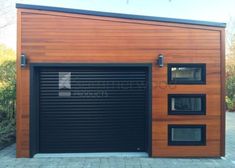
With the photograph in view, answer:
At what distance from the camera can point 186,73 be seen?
8281 mm

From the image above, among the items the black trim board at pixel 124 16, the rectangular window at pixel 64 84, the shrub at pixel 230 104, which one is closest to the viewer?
the black trim board at pixel 124 16

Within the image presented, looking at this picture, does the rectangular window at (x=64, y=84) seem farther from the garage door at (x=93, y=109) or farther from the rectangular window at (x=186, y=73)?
the rectangular window at (x=186, y=73)

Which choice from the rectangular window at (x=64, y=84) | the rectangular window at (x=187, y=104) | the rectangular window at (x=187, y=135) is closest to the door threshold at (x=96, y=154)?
the rectangular window at (x=187, y=135)

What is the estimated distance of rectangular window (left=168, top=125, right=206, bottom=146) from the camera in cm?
823

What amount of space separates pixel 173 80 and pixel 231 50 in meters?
19.3

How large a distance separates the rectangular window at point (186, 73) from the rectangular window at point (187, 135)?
3.75 feet

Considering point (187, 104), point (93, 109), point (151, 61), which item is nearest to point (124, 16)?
point (151, 61)

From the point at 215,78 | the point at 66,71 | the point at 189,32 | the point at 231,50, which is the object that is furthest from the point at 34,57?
the point at 231,50

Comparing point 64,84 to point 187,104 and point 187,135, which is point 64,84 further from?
point 187,135

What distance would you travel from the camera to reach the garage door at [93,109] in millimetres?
8492

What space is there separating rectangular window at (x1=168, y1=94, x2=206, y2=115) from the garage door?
0.71 metres

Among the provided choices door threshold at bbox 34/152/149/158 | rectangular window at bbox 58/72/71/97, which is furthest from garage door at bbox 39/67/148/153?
door threshold at bbox 34/152/149/158

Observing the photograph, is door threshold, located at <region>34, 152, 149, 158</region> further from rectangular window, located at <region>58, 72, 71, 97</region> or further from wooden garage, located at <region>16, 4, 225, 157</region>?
rectangular window, located at <region>58, 72, 71, 97</region>

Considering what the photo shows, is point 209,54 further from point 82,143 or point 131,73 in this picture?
point 82,143
